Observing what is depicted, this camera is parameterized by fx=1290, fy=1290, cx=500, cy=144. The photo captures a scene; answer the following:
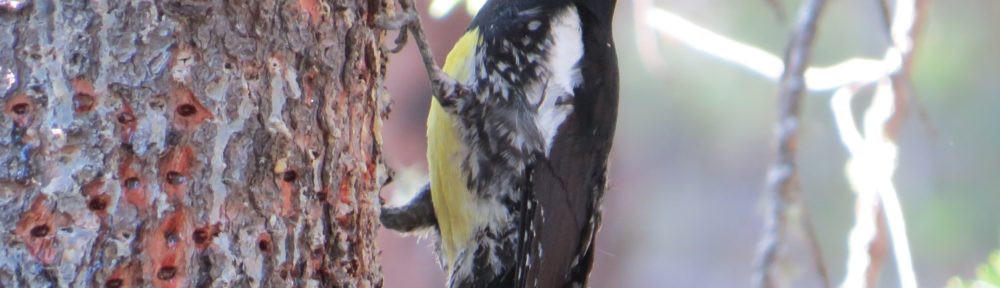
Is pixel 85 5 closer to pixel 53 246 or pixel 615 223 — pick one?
pixel 53 246

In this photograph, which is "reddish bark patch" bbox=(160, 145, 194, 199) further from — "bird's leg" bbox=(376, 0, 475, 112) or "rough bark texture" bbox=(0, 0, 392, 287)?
"bird's leg" bbox=(376, 0, 475, 112)

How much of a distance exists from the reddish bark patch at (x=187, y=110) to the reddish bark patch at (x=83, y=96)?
96mm

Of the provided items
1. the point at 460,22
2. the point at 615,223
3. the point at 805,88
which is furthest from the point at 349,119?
the point at 615,223

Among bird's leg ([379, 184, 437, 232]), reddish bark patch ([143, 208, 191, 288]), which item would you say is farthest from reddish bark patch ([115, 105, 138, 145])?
bird's leg ([379, 184, 437, 232])

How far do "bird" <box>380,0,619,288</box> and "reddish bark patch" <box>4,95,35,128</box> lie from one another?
100 cm

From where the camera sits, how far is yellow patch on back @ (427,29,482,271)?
2473 millimetres

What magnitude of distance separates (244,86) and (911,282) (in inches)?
53.7

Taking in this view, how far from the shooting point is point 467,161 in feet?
8.07

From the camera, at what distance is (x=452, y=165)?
2473mm

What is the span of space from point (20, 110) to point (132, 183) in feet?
0.51

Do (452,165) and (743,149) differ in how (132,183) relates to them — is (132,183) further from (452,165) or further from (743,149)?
(743,149)

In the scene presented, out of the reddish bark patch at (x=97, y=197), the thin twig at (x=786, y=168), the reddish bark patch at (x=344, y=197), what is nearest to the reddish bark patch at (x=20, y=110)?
the reddish bark patch at (x=97, y=197)

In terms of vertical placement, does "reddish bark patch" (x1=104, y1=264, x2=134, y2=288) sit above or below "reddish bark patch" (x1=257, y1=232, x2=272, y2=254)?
above

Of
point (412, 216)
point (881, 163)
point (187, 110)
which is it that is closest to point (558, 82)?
point (412, 216)
